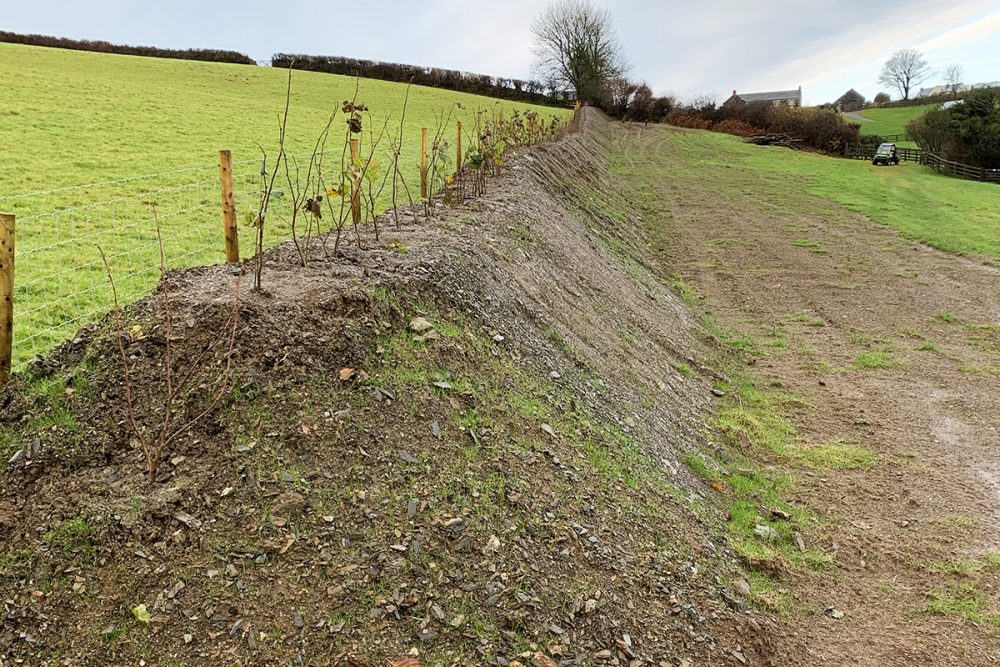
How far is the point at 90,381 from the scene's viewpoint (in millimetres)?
4305

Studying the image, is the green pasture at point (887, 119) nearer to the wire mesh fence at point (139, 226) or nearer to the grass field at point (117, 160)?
the grass field at point (117, 160)

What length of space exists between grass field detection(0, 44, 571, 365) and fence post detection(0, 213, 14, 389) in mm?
1014

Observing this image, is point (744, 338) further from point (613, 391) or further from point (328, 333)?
point (328, 333)

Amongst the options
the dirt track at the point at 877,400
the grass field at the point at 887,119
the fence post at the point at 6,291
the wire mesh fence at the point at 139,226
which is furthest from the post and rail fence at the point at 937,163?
the fence post at the point at 6,291

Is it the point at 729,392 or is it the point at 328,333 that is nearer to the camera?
the point at 328,333

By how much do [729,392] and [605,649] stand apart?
5.34 meters

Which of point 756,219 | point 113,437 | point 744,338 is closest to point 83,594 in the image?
point 113,437

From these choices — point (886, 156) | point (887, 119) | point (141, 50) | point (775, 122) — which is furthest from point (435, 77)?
point (887, 119)

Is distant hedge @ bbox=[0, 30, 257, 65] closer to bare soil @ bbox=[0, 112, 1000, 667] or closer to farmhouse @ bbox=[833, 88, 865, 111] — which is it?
bare soil @ bbox=[0, 112, 1000, 667]

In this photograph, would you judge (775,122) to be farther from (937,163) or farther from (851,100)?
(851,100)

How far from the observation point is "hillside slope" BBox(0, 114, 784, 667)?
3352 mm

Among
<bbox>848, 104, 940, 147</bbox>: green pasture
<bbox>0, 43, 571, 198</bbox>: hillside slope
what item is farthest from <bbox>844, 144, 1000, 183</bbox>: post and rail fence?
<bbox>0, 43, 571, 198</bbox>: hillside slope

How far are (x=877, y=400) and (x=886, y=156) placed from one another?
3101 centimetres

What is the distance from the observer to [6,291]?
429cm
